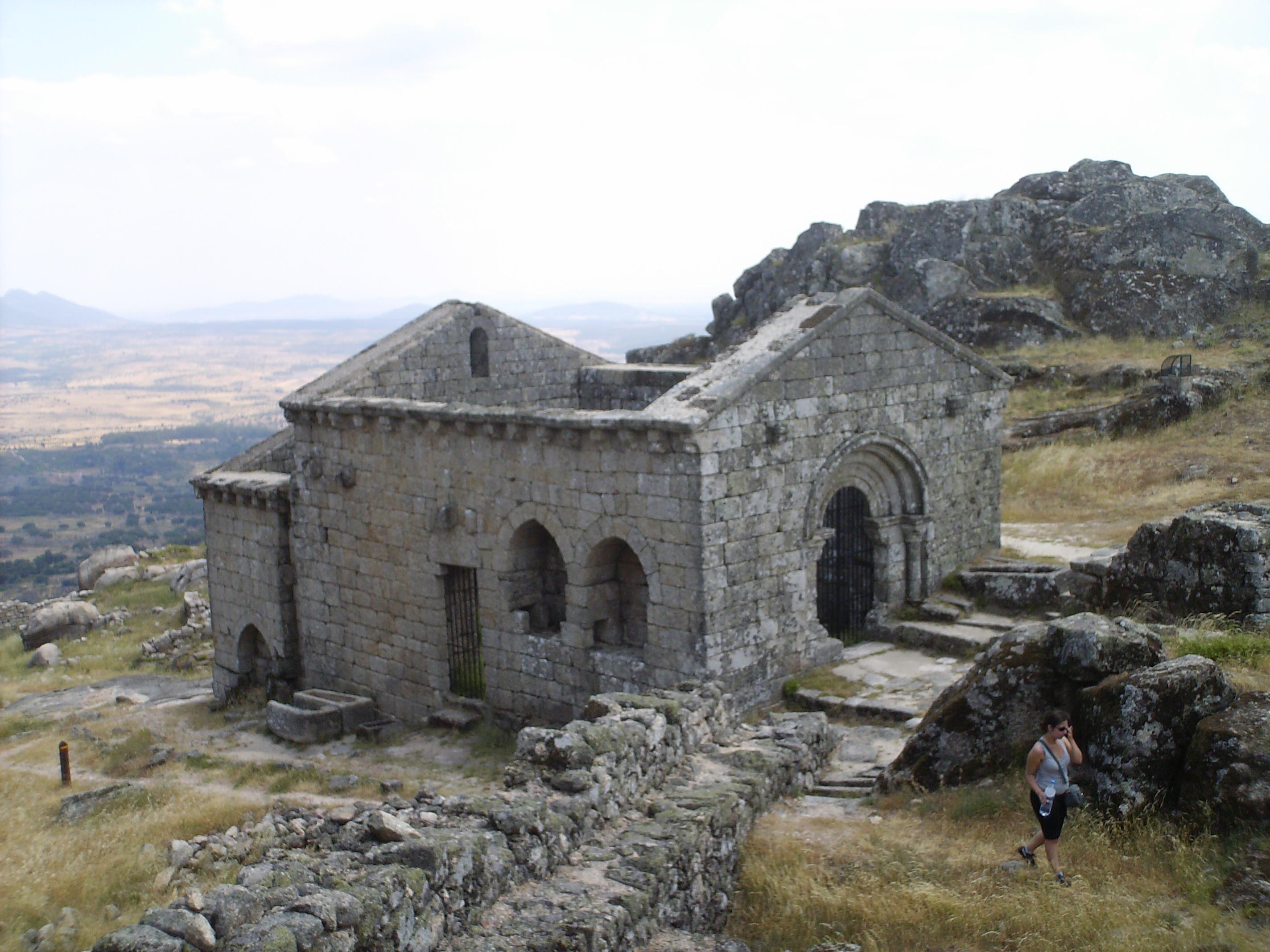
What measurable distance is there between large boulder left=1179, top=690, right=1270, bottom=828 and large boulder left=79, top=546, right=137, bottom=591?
33163 mm

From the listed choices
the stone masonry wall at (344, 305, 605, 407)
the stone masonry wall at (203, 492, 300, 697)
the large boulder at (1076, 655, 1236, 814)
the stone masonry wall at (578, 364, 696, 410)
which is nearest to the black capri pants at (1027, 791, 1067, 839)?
the large boulder at (1076, 655, 1236, 814)

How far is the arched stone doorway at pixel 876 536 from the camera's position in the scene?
14.7m

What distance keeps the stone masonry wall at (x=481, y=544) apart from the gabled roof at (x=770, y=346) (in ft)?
1.82

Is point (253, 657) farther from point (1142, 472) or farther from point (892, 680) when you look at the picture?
point (1142, 472)

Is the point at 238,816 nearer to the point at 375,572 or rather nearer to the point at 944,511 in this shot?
the point at 375,572

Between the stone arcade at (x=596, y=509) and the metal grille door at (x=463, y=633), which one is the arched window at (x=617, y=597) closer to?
the stone arcade at (x=596, y=509)

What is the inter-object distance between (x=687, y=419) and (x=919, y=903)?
6.04 metres

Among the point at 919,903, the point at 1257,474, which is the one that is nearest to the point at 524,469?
the point at 919,903

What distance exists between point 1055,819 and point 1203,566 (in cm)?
505

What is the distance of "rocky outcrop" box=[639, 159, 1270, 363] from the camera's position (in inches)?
1108

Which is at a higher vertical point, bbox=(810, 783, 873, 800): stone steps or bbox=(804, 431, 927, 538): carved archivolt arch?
bbox=(804, 431, 927, 538): carved archivolt arch

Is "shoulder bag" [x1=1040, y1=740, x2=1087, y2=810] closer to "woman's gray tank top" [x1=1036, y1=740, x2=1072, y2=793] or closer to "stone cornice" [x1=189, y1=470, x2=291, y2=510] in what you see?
"woman's gray tank top" [x1=1036, y1=740, x2=1072, y2=793]

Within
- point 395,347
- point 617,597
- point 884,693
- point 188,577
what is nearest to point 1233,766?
point 884,693

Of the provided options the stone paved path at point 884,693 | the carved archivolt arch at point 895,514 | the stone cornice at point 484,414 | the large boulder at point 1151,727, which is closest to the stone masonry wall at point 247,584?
the stone cornice at point 484,414
